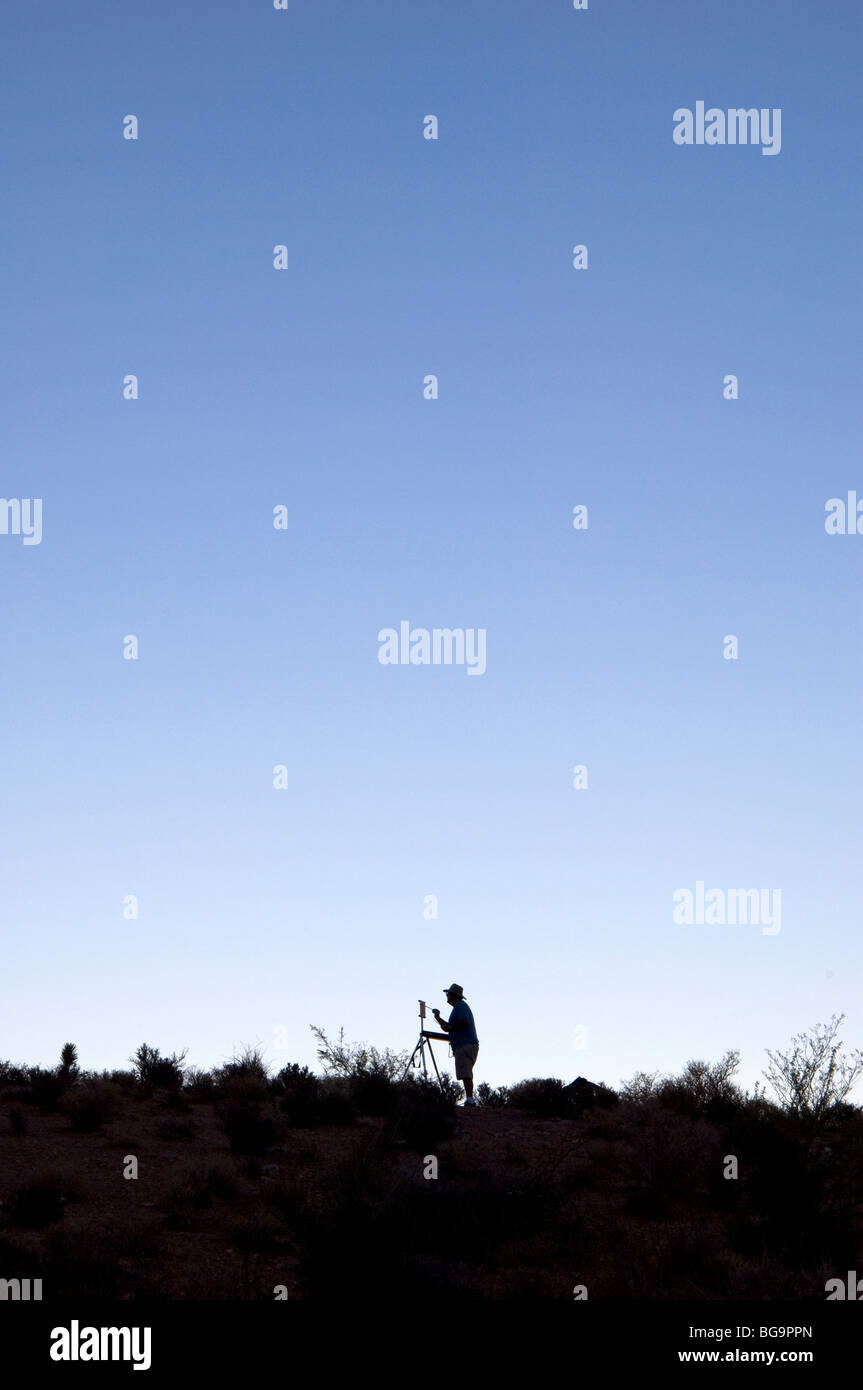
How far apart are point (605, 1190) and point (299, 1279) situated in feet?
17.9

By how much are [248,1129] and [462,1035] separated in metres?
4.42

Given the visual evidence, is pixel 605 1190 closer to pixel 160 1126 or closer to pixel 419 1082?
pixel 419 1082

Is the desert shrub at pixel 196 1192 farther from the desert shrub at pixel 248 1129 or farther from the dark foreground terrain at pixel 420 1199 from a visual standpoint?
the desert shrub at pixel 248 1129

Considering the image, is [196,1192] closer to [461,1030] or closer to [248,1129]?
[248,1129]

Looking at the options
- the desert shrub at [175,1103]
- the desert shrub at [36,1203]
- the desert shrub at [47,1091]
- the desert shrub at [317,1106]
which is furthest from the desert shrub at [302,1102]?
the desert shrub at [36,1203]

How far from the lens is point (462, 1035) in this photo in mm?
20703

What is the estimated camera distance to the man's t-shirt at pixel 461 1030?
20.7 metres

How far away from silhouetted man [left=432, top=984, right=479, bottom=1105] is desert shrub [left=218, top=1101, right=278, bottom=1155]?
3.58 m

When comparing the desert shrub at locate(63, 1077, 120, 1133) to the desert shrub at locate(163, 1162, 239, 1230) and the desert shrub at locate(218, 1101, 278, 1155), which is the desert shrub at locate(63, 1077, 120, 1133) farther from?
the desert shrub at locate(163, 1162, 239, 1230)

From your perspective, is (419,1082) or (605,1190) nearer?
(605,1190)
